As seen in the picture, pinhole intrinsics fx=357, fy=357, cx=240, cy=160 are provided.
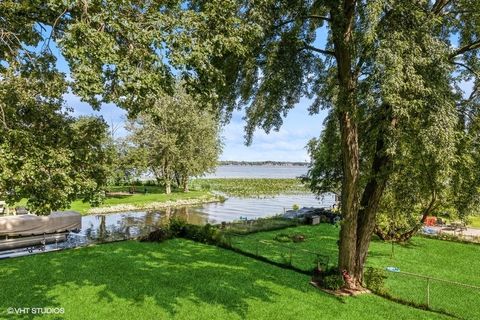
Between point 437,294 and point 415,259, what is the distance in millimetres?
6318

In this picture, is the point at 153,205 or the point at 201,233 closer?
the point at 201,233

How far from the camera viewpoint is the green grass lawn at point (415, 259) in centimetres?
1459

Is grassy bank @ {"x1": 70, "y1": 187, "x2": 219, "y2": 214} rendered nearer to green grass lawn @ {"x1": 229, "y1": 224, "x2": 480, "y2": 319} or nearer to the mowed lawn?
green grass lawn @ {"x1": 229, "y1": 224, "x2": 480, "y2": 319}

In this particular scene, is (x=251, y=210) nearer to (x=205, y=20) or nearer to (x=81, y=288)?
(x=81, y=288)

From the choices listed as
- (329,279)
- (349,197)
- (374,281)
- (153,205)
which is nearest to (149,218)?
(153,205)

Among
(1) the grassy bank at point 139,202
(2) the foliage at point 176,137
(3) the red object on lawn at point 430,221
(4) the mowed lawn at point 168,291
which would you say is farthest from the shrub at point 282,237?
(2) the foliage at point 176,137

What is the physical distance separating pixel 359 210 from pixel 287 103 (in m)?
5.73

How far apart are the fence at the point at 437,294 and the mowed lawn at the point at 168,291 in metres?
1.03

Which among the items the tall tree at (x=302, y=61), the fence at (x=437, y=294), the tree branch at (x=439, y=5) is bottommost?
the fence at (x=437, y=294)

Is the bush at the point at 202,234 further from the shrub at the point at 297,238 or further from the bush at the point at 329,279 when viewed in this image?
the bush at the point at 329,279

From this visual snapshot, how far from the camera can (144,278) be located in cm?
1498

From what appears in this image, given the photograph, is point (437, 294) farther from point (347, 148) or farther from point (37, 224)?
point (37, 224)

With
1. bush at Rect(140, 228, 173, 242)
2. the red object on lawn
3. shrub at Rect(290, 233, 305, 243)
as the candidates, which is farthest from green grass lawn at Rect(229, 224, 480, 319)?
the red object on lawn

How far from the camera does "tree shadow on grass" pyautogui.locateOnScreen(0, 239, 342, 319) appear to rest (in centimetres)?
1280
